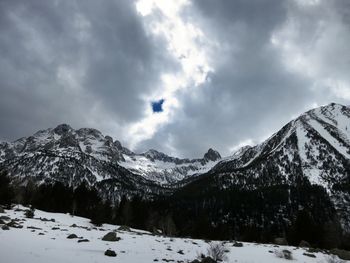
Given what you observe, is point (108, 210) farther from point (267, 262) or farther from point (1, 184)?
point (267, 262)

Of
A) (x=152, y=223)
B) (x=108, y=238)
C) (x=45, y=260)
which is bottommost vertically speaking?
(x=45, y=260)

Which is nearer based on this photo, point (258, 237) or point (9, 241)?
point (9, 241)

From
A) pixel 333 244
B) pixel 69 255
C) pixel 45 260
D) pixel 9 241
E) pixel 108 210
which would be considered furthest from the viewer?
pixel 108 210

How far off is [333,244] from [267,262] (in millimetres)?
60023

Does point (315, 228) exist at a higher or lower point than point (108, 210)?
lower

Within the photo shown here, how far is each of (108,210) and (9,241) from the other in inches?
3556

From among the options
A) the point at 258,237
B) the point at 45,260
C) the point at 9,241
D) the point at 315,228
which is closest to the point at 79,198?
the point at 258,237

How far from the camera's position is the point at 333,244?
7569 centimetres

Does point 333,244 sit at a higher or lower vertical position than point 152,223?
lower

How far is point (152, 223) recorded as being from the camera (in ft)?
368

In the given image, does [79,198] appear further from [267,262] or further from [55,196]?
[267,262]

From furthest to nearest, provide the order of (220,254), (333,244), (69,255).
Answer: (333,244) → (220,254) → (69,255)

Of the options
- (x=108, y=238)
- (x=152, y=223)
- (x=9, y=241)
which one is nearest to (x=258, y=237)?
(x=152, y=223)

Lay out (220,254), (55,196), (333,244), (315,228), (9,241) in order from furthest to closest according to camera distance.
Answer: (55,196)
(333,244)
(315,228)
(220,254)
(9,241)
